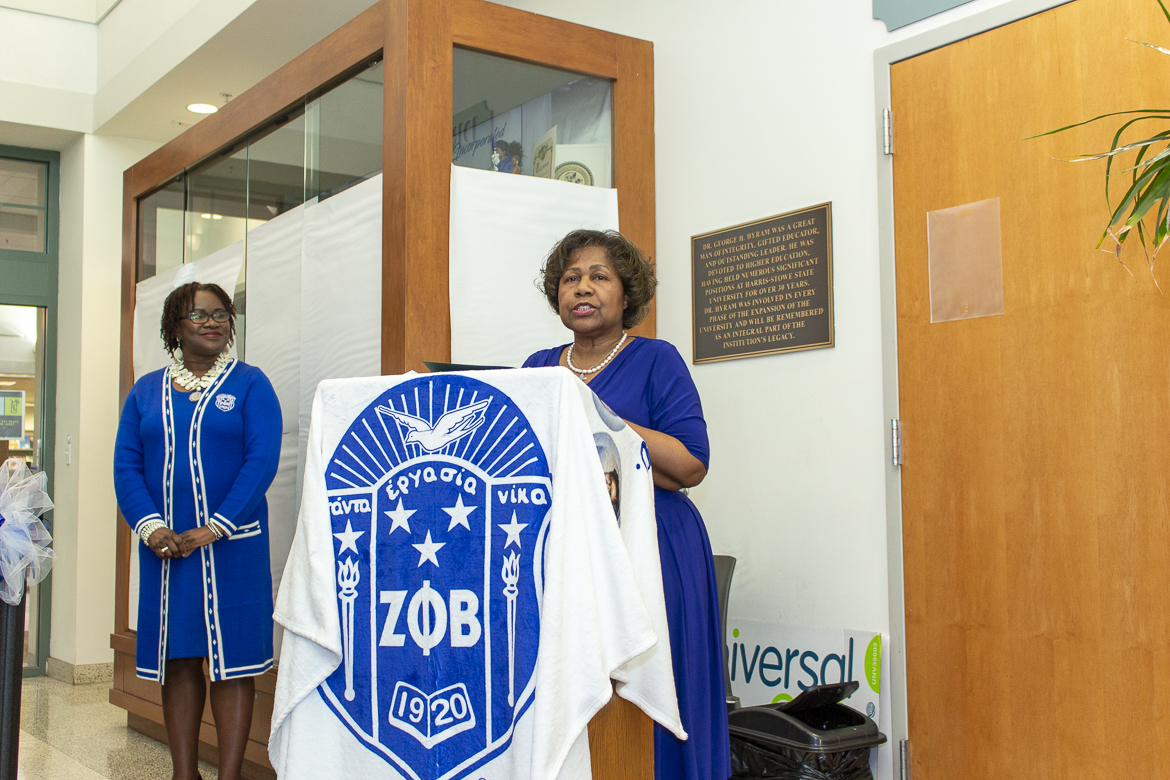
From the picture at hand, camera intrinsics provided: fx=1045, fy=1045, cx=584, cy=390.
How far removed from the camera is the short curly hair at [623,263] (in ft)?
6.93

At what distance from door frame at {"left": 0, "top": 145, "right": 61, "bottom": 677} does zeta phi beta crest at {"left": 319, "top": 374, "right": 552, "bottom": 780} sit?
16.6 feet

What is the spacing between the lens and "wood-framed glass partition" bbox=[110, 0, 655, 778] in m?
2.90

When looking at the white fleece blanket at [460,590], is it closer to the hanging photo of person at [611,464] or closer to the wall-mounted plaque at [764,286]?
the hanging photo of person at [611,464]

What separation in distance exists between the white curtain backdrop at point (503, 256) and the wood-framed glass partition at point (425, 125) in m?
0.04

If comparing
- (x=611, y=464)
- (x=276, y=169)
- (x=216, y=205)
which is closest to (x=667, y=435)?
(x=611, y=464)

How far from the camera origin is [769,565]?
→ 9.65 ft

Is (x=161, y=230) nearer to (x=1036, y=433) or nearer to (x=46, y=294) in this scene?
(x=46, y=294)

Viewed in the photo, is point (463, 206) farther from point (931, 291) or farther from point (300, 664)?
point (300, 664)

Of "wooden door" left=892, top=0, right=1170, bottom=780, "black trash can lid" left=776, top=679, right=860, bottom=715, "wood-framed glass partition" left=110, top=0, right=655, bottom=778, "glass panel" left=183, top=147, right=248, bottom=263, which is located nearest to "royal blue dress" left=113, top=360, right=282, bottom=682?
"wood-framed glass partition" left=110, top=0, right=655, bottom=778

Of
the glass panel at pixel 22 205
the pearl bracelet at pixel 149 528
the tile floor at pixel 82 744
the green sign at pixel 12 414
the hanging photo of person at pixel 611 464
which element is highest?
the glass panel at pixel 22 205

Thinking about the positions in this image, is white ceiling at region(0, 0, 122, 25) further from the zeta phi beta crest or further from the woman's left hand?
the zeta phi beta crest

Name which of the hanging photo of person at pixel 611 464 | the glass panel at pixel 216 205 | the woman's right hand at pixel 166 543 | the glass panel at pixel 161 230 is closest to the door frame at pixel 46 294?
the glass panel at pixel 161 230

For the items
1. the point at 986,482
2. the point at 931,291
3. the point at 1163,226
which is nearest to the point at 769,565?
the point at 986,482

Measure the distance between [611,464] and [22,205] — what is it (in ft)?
18.5
